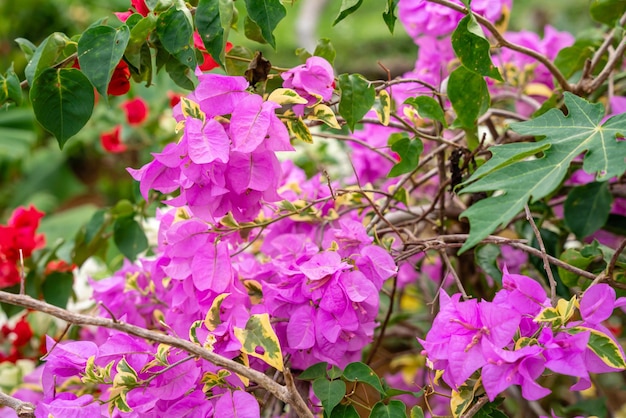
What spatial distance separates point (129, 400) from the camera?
515 millimetres

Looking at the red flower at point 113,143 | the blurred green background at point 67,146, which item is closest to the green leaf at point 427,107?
the red flower at point 113,143

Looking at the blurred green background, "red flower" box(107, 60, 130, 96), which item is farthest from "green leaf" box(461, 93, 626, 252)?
the blurred green background

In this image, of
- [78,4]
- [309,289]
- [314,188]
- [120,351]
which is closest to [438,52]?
[314,188]

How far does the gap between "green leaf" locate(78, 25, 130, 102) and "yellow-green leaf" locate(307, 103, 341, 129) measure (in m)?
0.15

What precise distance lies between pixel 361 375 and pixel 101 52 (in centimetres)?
31

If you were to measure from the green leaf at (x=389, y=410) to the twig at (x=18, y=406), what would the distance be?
0.25 m

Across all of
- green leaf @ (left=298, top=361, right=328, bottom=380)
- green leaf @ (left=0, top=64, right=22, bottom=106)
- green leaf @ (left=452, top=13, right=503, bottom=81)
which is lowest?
green leaf @ (left=298, top=361, right=328, bottom=380)

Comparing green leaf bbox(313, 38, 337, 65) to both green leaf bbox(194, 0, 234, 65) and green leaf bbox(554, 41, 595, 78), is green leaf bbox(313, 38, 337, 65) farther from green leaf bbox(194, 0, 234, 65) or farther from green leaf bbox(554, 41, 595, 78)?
green leaf bbox(554, 41, 595, 78)

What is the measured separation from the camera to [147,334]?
17.4 inches

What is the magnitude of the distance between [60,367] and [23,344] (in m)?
0.48

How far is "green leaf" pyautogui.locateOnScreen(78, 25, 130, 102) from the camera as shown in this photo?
1.63ft

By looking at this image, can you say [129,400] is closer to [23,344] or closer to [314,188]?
[314,188]

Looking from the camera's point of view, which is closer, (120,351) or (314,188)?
(120,351)

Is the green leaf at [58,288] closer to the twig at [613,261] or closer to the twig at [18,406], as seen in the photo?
the twig at [18,406]
